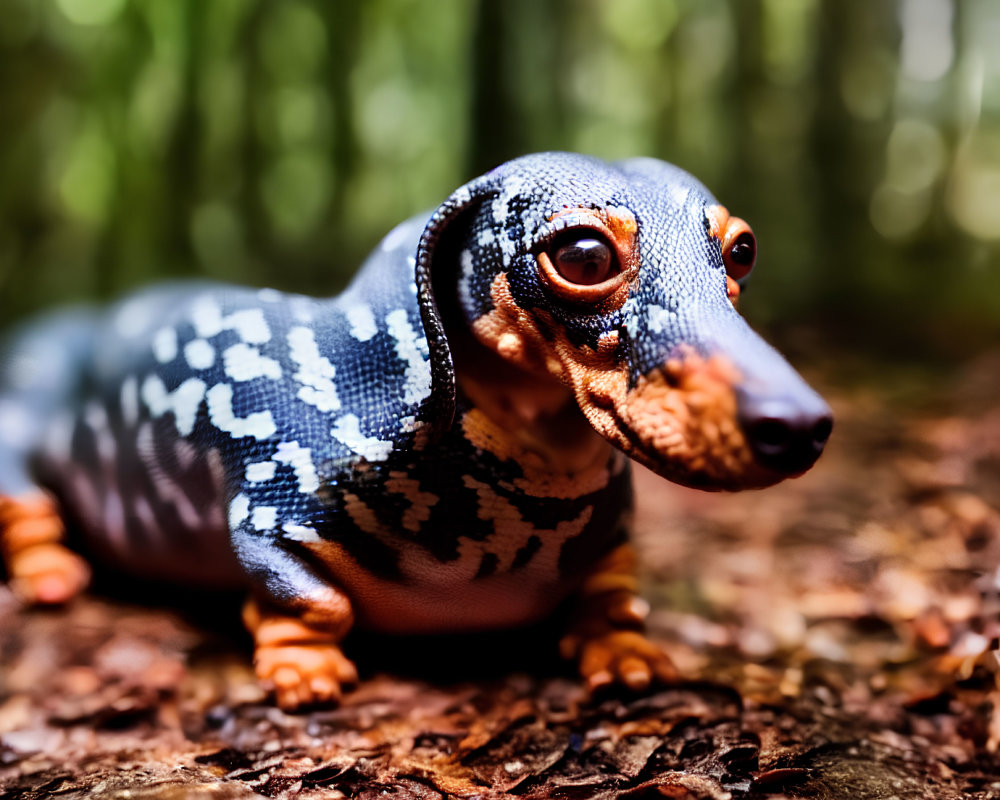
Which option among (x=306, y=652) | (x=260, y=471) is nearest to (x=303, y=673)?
(x=306, y=652)

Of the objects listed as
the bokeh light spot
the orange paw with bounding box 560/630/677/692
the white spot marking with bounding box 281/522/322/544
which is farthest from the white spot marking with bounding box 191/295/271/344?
the bokeh light spot

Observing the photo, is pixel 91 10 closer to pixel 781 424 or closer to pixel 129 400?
pixel 129 400

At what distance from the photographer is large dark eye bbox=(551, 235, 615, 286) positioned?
1.14 meters

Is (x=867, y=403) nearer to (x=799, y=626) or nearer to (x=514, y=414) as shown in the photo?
(x=799, y=626)

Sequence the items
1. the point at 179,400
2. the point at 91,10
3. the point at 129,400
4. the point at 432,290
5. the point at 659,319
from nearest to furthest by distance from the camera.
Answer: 1. the point at 659,319
2. the point at 432,290
3. the point at 179,400
4. the point at 129,400
5. the point at 91,10

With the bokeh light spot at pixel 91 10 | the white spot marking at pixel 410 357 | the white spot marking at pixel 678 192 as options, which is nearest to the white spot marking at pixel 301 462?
the white spot marking at pixel 410 357

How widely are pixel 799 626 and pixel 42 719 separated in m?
1.57

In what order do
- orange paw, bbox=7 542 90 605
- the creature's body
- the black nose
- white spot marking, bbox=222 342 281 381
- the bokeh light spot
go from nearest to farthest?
the black nose < the creature's body < white spot marking, bbox=222 342 281 381 < orange paw, bbox=7 542 90 605 < the bokeh light spot

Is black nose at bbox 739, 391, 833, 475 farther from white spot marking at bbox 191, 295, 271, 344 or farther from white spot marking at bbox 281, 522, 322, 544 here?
white spot marking at bbox 191, 295, 271, 344

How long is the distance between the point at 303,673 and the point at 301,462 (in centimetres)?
38

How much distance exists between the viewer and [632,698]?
4.86 ft

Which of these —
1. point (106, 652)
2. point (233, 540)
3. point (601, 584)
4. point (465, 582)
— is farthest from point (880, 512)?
point (106, 652)

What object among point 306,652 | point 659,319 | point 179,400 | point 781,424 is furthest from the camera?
point 179,400

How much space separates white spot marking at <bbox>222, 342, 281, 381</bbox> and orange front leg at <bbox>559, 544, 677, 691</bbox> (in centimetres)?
75
